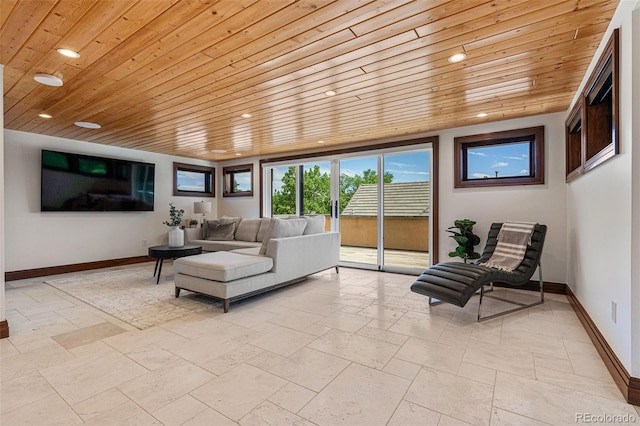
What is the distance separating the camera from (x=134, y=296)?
12.2 ft

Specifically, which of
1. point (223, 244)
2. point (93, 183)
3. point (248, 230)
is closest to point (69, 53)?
point (223, 244)

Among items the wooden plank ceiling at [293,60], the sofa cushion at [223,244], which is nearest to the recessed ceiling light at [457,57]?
the wooden plank ceiling at [293,60]

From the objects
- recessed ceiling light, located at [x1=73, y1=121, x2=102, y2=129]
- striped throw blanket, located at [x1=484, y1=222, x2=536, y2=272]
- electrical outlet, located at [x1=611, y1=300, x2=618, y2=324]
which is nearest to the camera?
electrical outlet, located at [x1=611, y1=300, x2=618, y2=324]

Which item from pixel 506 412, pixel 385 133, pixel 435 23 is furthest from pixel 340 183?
pixel 506 412

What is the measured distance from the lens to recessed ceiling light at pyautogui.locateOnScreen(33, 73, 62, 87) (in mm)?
2656

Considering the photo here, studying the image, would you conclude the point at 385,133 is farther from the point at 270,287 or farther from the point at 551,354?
the point at 551,354

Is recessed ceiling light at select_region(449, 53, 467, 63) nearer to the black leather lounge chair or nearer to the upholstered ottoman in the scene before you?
the black leather lounge chair

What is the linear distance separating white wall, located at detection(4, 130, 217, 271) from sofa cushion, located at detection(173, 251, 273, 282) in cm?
300

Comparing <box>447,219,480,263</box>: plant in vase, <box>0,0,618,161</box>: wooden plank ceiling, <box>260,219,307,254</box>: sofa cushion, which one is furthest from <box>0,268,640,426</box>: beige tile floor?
<box>0,0,618,161</box>: wooden plank ceiling

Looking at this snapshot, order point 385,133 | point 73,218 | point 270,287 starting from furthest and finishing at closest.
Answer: point 73,218 < point 385,133 < point 270,287

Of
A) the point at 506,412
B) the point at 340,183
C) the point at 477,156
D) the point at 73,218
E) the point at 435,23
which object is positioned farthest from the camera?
the point at 340,183

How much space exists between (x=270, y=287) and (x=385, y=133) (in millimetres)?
3003

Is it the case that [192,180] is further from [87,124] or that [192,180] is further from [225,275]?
[225,275]

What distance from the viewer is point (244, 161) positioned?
7.11m
